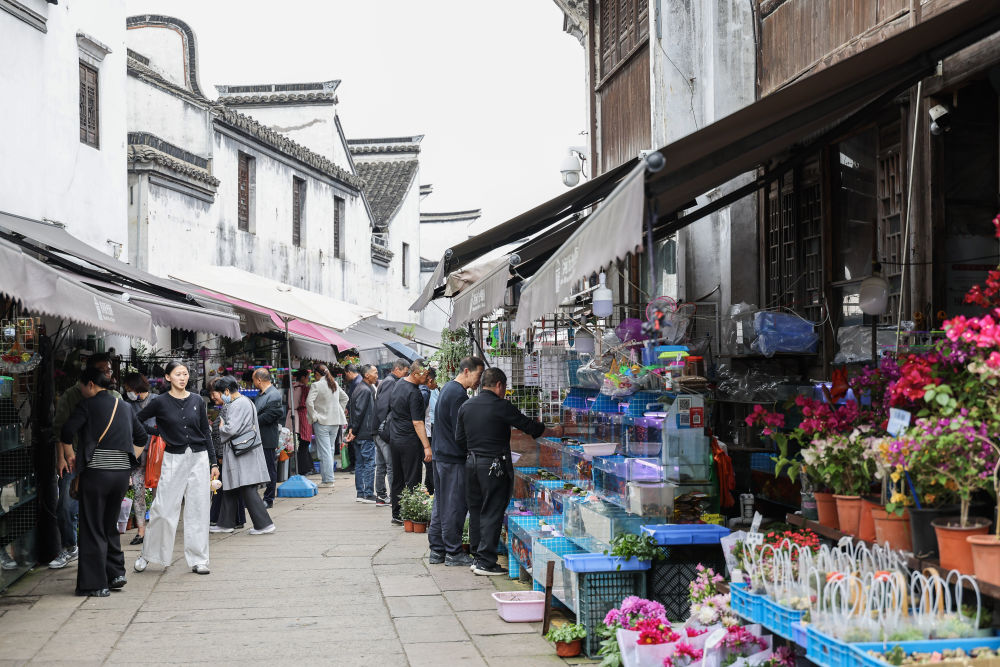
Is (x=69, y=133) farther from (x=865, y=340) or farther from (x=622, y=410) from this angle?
(x=865, y=340)

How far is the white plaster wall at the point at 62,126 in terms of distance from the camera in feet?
44.4

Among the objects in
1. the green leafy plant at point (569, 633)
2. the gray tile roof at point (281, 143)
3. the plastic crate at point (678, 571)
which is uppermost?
the gray tile roof at point (281, 143)

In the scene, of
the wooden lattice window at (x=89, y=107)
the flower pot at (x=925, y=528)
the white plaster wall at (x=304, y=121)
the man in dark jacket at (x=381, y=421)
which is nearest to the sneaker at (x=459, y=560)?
the man in dark jacket at (x=381, y=421)

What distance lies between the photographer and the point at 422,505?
1373 cm

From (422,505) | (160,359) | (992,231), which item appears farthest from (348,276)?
(992,231)

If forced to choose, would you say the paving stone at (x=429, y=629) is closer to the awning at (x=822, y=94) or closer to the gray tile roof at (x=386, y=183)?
the awning at (x=822, y=94)

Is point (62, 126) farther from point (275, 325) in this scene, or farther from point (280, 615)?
point (280, 615)

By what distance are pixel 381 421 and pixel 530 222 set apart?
4.84 meters

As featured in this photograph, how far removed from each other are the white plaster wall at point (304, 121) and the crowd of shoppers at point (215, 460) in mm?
18875

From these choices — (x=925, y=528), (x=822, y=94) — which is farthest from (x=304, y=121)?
(x=925, y=528)

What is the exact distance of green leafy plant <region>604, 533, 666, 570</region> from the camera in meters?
7.52

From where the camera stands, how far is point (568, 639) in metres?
7.49

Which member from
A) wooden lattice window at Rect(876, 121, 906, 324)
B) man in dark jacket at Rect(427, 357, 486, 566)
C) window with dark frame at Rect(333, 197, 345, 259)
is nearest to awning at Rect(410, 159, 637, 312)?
man in dark jacket at Rect(427, 357, 486, 566)

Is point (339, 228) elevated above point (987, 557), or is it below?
above
